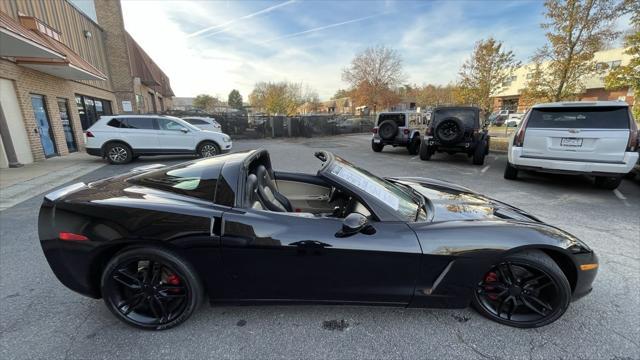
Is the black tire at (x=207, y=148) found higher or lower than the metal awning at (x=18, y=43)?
lower

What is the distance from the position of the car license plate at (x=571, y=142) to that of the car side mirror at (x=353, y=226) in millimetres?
5375

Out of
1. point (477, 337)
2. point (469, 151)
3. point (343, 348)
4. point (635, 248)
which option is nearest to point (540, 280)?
point (477, 337)

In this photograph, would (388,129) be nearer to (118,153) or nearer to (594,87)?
(118,153)

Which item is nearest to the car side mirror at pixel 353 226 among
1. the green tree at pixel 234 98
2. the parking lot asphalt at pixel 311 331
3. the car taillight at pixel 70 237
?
the parking lot asphalt at pixel 311 331

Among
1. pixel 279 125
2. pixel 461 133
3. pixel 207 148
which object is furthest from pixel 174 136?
pixel 279 125

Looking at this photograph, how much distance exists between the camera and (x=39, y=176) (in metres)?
6.94

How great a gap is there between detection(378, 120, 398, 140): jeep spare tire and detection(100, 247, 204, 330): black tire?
9.84 metres

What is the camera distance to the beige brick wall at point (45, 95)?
8453 millimetres

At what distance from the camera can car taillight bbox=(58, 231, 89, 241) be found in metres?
1.87

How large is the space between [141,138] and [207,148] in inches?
80.3

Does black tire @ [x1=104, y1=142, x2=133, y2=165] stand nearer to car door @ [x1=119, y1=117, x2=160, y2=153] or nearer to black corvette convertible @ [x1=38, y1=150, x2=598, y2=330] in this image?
car door @ [x1=119, y1=117, x2=160, y2=153]

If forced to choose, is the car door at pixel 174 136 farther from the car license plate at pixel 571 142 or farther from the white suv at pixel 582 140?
the car license plate at pixel 571 142

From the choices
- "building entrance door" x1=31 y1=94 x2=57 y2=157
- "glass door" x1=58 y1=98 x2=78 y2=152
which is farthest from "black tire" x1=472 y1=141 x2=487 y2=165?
"glass door" x1=58 y1=98 x2=78 y2=152

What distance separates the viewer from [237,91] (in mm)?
87000
